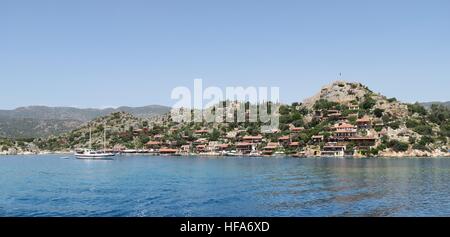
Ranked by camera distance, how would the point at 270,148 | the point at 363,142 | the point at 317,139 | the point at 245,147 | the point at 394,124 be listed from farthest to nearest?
the point at 245,147 → the point at 270,148 → the point at 317,139 → the point at 394,124 → the point at 363,142

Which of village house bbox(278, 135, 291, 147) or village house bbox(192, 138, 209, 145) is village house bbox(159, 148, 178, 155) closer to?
village house bbox(192, 138, 209, 145)

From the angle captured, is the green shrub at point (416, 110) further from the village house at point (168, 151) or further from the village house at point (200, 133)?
the village house at point (168, 151)

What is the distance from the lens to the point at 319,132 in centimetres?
11381

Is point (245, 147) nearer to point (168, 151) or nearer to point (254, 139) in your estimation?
point (254, 139)

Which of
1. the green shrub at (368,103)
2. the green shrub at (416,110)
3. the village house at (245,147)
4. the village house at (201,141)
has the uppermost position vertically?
the green shrub at (368,103)

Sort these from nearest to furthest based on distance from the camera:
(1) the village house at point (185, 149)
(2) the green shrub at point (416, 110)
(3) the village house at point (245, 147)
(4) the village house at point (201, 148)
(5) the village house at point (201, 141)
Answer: (3) the village house at point (245, 147) → (2) the green shrub at point (416, 110) → (4) the village house at point (201, 148) → (1) the village house at point (185, 149) → (5) the village house at point (201, 141)

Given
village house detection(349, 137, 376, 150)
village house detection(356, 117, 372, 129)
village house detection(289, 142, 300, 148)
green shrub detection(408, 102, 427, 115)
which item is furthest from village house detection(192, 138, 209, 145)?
green shrub detection(408, 102, 427, 115)

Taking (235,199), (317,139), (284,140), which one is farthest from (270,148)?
(235,199)

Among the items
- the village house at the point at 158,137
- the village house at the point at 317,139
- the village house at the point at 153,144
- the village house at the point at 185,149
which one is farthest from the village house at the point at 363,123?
the village house at the point at 158,137

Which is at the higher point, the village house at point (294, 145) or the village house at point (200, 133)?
the village house at point (200, 133)

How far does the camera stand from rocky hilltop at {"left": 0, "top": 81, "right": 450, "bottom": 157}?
10238 cm

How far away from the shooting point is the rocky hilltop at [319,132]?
10238 centimetres

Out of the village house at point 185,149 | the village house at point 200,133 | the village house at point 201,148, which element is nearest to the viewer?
the village house at point 201,148
